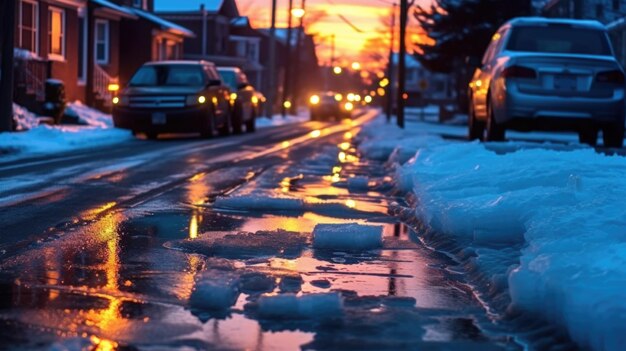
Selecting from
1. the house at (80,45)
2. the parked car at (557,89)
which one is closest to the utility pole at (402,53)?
the house at (80,45)

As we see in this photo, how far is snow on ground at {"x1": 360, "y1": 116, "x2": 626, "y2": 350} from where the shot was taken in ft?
14.5

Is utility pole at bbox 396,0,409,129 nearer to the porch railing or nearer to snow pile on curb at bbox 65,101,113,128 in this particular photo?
snow pile on curb at bbox 65,101,113,128

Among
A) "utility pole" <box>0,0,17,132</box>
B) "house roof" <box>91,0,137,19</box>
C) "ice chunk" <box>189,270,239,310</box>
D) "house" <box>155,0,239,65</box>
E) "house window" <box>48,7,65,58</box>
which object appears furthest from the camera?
"house" <box>155,0,239,65</box>

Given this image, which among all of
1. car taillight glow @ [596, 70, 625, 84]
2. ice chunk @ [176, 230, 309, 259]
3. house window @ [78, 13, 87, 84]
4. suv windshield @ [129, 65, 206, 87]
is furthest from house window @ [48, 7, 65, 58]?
ice chunk @ [176, 230, 309, 259]

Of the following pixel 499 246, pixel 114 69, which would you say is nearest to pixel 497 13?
pixel 114 69

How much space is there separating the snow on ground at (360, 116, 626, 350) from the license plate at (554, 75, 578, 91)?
192cm

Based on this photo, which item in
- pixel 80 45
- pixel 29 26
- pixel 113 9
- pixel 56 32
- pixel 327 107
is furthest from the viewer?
pixel 327 107

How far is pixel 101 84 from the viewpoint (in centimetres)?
3575

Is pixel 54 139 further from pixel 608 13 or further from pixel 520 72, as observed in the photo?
pixel 608 13

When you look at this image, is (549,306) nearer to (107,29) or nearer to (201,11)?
(107,29)

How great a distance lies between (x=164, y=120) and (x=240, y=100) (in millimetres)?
5178

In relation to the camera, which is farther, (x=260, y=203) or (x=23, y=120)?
(x=23, y=120)

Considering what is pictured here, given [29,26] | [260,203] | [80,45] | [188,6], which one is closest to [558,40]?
[260,203]

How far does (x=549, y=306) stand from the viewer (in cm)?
477
